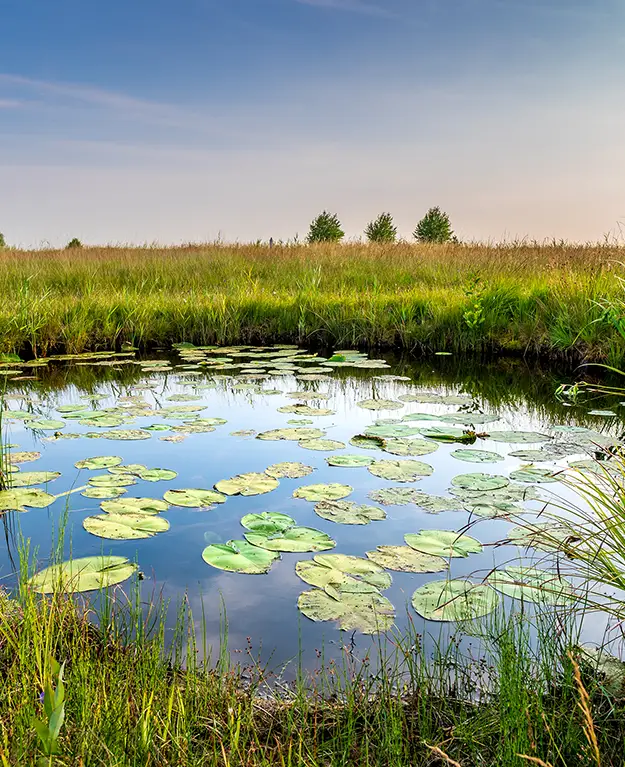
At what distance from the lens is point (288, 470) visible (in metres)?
3.19

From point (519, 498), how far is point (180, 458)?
1805mm

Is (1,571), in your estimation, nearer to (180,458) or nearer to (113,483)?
(113,483)

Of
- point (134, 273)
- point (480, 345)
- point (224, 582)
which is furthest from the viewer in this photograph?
point (134, 273)

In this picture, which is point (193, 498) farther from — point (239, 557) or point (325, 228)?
point (325, 228)

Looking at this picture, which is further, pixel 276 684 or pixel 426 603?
pixel 426 603

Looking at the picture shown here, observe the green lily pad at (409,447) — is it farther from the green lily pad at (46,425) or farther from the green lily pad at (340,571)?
the green lily pad at (46,425)

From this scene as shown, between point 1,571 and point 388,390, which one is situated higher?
point 388,390

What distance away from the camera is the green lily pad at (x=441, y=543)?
2338 mm

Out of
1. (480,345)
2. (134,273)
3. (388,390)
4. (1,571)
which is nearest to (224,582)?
(1,571)

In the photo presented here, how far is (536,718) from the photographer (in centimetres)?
132

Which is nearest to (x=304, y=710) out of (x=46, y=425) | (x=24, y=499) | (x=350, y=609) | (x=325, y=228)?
(x=350, y=609)

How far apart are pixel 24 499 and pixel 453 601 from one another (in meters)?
1.93

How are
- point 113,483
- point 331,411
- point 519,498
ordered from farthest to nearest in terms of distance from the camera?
1. point 331,411
2. point 113,483
3. point 519,498

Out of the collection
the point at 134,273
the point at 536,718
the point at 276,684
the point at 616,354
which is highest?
the point at 134,273
